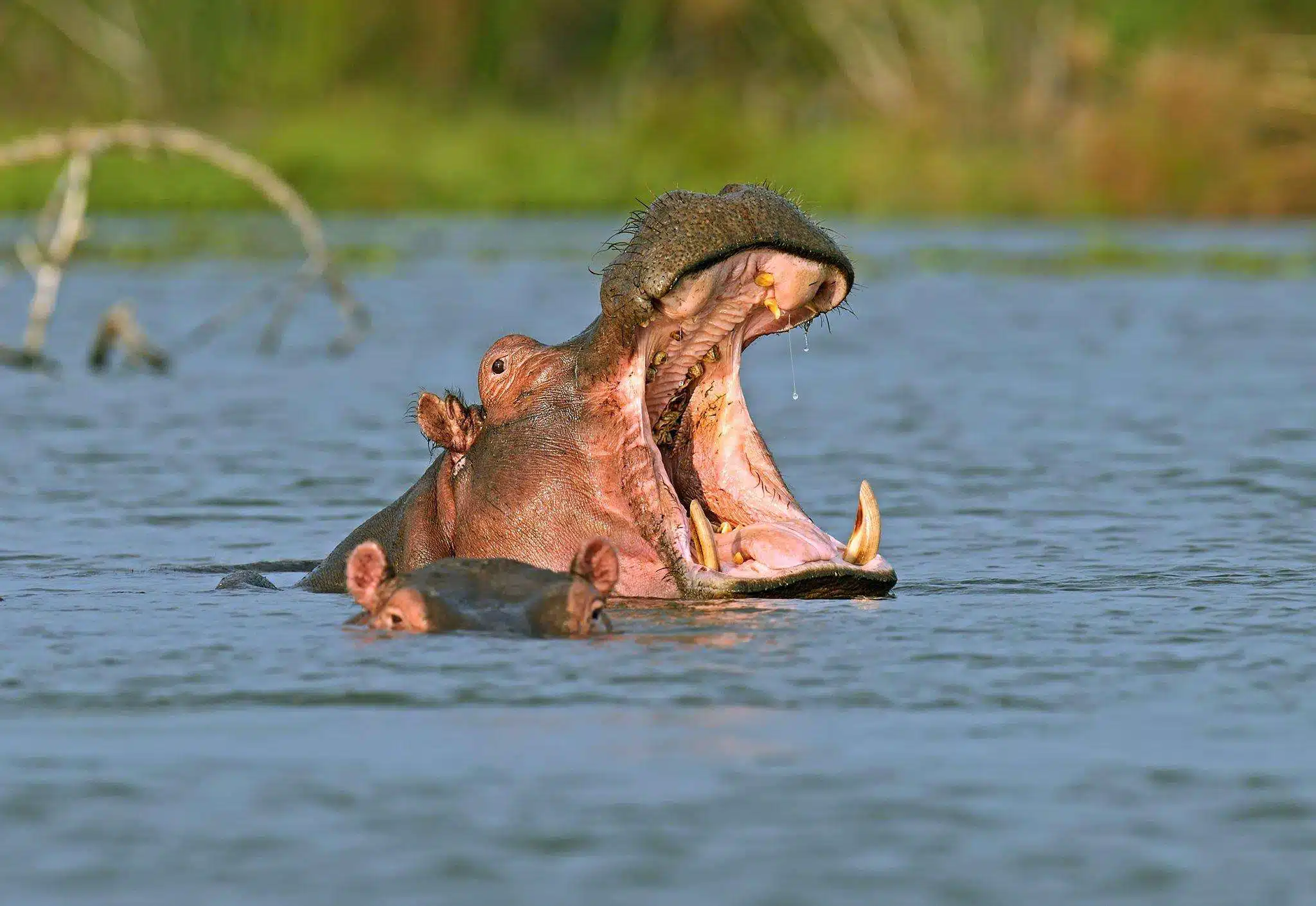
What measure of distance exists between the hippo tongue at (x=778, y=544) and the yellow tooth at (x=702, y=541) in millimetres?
52

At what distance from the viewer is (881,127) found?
112ft

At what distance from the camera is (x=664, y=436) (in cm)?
675

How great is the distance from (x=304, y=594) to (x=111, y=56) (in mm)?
36355

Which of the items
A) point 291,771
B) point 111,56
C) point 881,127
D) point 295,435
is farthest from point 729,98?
point 291,771

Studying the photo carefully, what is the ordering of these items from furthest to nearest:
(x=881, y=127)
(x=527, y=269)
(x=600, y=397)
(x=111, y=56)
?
1. (x=111, y=56)
2. (x=881, y=127)
3. (x=527, y=269)
4. (x=600, y=397)

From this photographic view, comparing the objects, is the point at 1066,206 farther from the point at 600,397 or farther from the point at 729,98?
the point at 600,397

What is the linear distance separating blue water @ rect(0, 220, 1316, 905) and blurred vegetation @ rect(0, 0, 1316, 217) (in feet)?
62.6

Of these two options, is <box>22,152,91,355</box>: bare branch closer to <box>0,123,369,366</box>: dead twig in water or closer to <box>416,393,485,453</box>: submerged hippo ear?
Answer: <box>0,123,369,366</box>: dead twig in water

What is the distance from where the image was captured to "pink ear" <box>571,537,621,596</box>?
5.98m

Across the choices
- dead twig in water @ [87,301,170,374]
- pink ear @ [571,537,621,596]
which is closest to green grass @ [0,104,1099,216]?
dead twig in water @ [87,301,170,374]

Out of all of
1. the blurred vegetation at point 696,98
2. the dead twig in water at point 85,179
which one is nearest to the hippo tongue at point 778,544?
the dead twig in water at point 85,179

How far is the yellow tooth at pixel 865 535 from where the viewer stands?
6.37m

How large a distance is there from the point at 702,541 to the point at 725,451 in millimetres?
436

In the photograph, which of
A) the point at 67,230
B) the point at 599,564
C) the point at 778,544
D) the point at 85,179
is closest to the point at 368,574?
the point at 599,564
